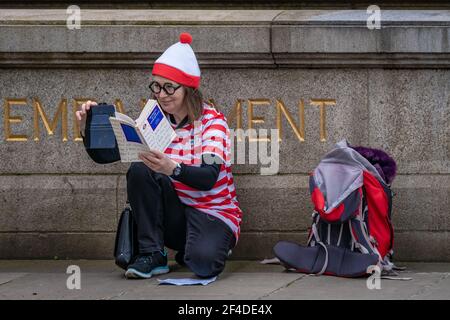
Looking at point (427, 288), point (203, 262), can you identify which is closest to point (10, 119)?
point (203, 262)

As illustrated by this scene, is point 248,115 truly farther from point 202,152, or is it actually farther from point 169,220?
point 169,220

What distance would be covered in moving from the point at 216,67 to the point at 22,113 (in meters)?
1.39

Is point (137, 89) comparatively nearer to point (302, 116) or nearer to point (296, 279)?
point (302, 116)

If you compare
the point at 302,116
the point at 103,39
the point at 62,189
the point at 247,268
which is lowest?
the point at 247,268

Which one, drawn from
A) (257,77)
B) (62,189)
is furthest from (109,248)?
(257,77)

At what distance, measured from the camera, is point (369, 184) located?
7.14 meters

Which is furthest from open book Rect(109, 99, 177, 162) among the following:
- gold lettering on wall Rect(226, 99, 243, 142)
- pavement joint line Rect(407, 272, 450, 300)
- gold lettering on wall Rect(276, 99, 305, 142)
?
pavement joint line Rect(407, 272, 450, 300)

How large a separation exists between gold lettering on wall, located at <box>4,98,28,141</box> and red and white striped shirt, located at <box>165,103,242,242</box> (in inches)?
52.6

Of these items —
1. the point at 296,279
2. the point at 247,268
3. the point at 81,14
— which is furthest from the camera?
the point at 81,14

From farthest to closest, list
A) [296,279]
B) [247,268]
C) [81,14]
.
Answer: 1. [81,14]
2. [247,268]
3. [296,279]

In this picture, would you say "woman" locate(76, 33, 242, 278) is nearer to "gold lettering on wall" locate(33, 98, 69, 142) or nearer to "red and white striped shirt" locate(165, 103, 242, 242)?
"red and white striped shirt" locate(165, 103, 242, 242)

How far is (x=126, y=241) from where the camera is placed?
7141 millimetres

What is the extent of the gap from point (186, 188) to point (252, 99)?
99cm

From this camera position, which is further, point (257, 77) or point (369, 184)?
point (257, 77)
